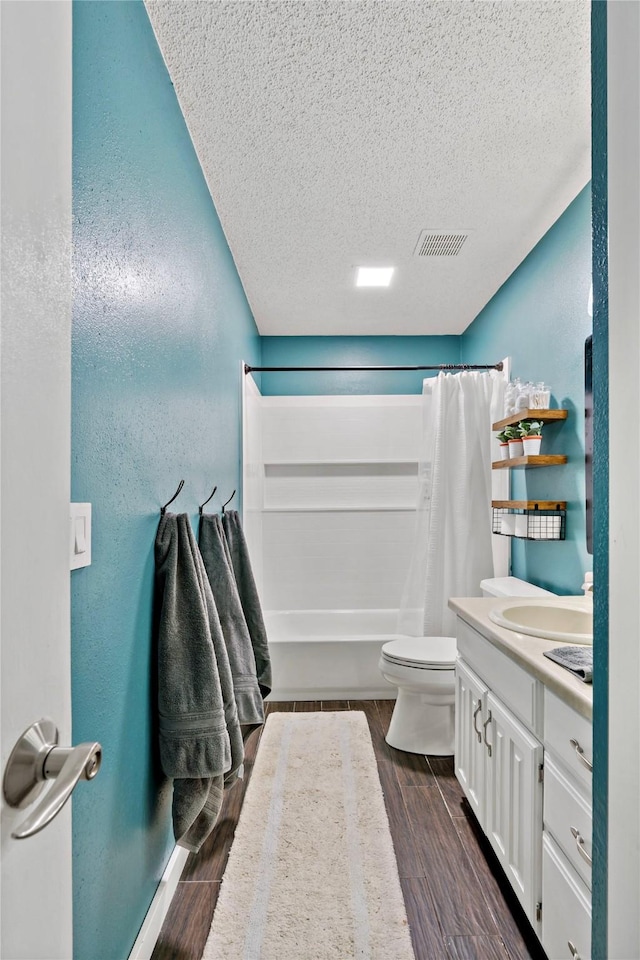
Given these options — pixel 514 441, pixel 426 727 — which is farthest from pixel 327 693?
pixel 514 441

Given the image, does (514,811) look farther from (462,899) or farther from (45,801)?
(45,801)

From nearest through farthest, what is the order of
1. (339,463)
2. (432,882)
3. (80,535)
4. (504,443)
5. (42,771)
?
(42,771) → (80,535) → (432,882) → (504,443) → (339,463)

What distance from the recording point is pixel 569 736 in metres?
1.33

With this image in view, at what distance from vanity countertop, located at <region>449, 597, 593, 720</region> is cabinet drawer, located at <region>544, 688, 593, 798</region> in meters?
0.04

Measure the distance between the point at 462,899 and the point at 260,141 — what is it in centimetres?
256

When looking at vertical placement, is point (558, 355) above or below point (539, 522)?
above

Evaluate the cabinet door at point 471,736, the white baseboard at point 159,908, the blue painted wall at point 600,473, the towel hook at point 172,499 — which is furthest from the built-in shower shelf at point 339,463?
the blue painted wall at point 600,473

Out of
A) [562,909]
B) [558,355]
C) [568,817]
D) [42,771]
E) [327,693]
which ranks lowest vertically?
[327,693]

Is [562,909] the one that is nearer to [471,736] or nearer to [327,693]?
[471,736]

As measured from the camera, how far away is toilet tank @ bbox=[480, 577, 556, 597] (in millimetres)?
2695

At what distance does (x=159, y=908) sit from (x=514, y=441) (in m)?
2.29

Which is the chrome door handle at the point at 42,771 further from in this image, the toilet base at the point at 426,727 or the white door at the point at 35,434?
the toilet base at the point at 426,727

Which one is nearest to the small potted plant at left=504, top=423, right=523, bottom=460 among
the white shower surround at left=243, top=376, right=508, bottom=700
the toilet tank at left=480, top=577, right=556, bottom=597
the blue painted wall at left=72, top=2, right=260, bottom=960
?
the toilet tank at left=480, top=577, right=556, bottom=597

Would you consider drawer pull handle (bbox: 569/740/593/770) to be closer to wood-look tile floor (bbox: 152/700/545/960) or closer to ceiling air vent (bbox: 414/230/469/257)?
wood-look tile floor (bbox: 152/700/545/960)
